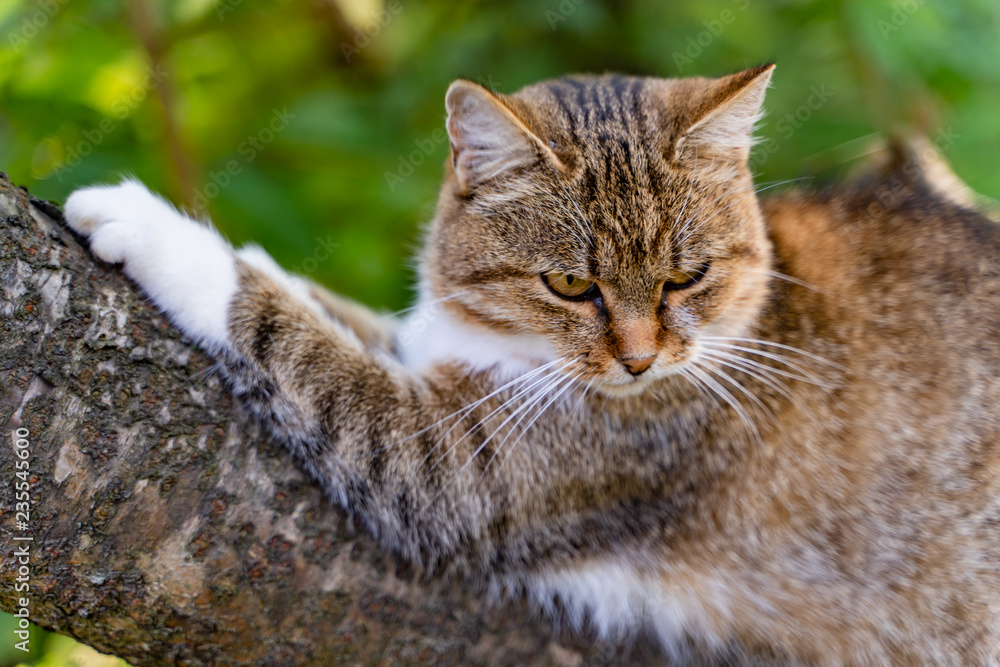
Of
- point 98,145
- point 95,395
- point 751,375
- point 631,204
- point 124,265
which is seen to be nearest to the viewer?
point 95,395

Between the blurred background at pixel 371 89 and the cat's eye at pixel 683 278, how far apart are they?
3.38 ft

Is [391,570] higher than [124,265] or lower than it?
lower

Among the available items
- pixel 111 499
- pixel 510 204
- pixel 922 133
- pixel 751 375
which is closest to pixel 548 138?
pixel 510 204

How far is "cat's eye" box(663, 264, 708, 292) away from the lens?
8.22ft

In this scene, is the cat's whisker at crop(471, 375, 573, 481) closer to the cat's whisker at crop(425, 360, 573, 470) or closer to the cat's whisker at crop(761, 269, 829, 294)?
the cat's whisker at crop(425, 360, 573, 470)

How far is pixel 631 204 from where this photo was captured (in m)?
2.46

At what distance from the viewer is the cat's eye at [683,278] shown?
251cm

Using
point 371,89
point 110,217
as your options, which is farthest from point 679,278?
point 371,89

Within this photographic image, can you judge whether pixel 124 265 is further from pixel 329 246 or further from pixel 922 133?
pixel 922 133

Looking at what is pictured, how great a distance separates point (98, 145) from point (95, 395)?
1.59 m

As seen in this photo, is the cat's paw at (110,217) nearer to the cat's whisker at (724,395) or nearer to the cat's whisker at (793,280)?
the cat's whisker at (724,395)

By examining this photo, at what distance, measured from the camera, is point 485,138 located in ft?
8.18

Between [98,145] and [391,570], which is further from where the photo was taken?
[98,145]

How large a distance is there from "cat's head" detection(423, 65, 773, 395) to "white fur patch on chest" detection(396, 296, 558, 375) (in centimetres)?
4
